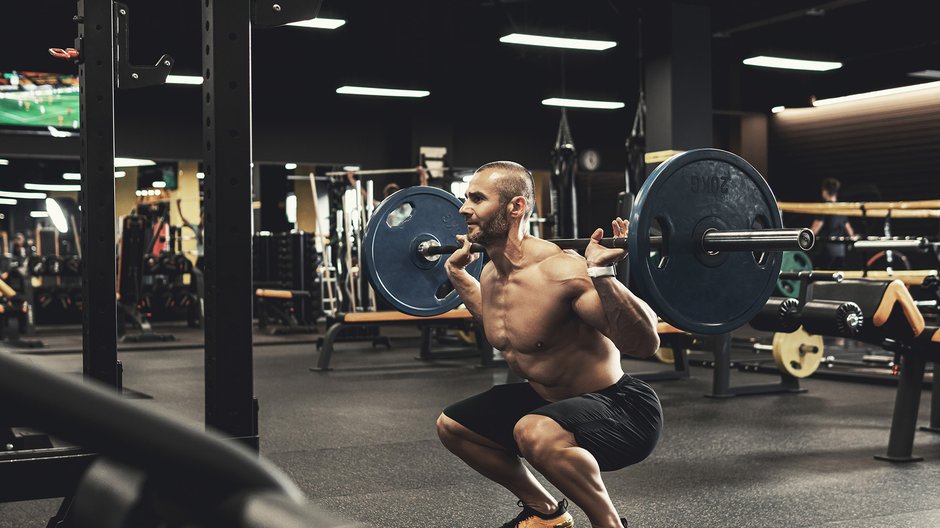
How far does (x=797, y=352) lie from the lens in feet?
18.4

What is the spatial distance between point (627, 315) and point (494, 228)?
469mm

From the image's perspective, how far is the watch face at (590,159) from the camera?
1371 cm

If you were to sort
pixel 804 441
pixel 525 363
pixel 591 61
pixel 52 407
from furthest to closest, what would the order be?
pixel 591 61, pixel 804 441, pixel 525 363, pixel 52 407

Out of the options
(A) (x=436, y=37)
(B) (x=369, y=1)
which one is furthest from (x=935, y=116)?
(B) (x=369, y=1)

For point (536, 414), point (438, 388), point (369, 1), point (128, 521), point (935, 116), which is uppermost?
point (369, 1)

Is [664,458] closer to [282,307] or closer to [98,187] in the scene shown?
[98,187]

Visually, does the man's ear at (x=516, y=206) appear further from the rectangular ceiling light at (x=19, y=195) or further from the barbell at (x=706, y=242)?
the rectangular ceiling light at (x=19, y=195)

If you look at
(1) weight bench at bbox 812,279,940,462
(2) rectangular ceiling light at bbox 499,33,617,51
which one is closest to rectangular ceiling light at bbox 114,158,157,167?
(2) rectangular ceiling light at bbox 499,33,617,51

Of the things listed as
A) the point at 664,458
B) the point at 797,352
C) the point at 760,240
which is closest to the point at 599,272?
the point at 760,240

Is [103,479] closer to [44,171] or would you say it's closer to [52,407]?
[52,407]

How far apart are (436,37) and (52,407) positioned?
921 centimetres

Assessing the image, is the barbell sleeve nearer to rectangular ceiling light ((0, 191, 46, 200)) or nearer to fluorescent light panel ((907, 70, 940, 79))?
fluorescent light panel ((907, 70, 940, 79))

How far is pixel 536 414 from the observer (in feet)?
7.27

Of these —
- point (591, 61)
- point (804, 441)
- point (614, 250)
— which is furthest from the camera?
point (591, 61)
